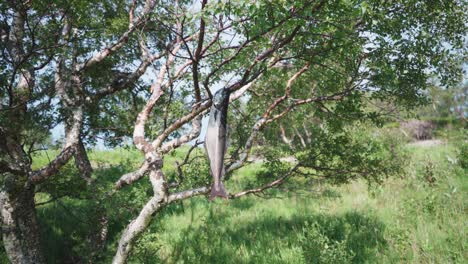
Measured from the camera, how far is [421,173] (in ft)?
31.3

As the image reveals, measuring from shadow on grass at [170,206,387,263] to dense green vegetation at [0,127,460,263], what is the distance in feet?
0.07

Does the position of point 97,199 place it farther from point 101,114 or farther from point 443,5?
point 443,5

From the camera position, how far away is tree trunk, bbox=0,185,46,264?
17.3 ft

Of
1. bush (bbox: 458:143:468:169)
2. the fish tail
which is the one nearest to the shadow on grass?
the fish tail

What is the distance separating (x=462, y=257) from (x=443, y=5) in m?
3.64

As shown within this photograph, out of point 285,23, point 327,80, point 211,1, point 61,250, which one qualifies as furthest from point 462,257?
point 61,250

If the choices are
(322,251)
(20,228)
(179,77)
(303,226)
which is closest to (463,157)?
(303,226)

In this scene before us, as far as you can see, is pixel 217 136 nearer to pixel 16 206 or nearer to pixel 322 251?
pixel 322 251

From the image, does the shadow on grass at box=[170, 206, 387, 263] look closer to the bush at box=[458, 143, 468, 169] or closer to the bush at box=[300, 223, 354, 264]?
the bush at box=[300, 223, 354, 264]

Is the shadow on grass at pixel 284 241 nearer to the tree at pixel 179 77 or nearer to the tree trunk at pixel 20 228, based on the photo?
the tree at pixel 179 77

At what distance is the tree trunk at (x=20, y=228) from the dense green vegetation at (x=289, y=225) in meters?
0.58

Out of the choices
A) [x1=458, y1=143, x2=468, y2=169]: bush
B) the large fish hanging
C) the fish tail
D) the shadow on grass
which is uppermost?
the large fish hanging

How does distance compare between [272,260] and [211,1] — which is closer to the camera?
[211,1]

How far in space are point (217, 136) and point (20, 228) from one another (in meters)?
4.39
